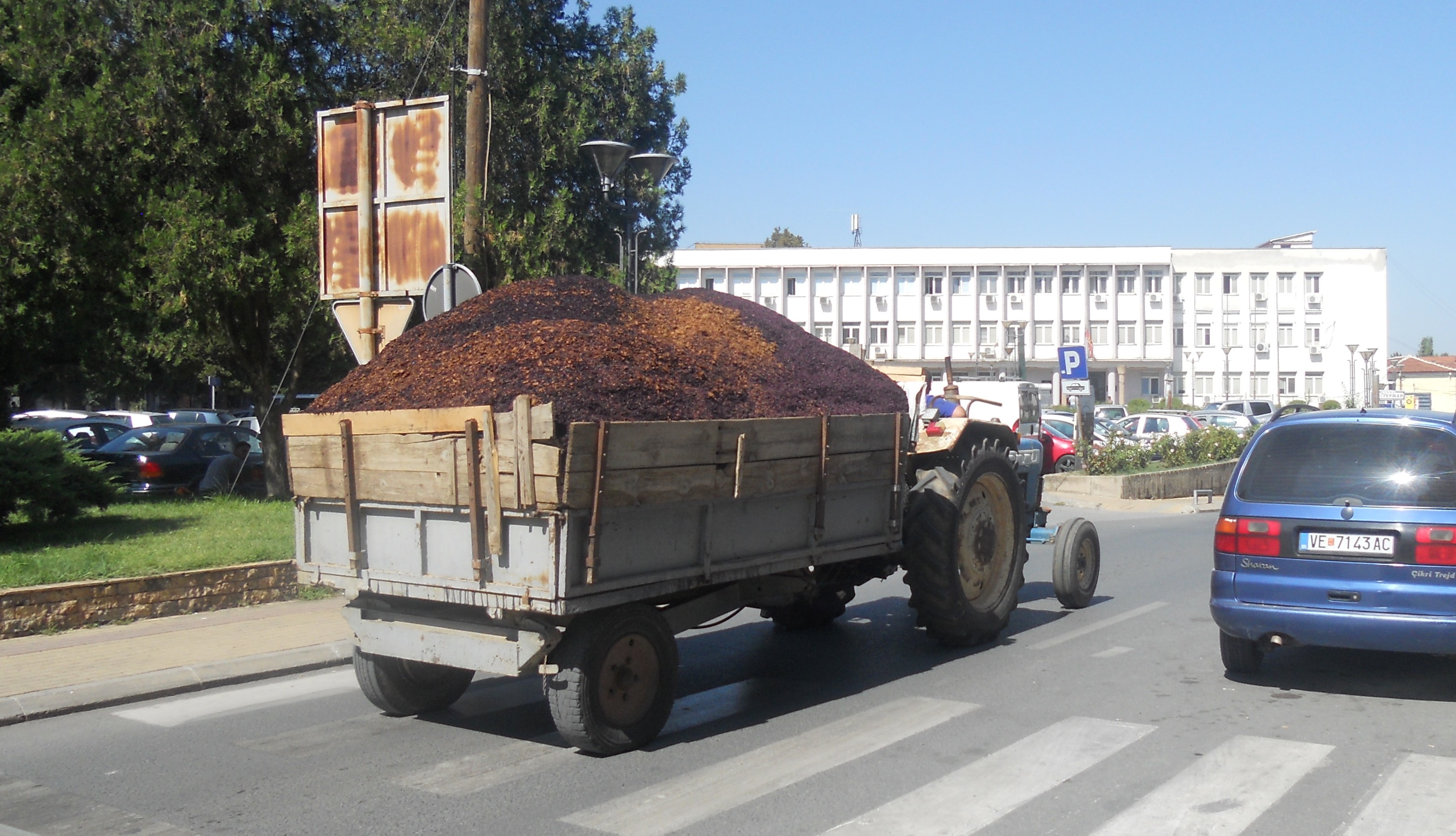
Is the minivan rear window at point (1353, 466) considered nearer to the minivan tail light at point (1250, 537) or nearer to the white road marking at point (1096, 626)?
the minivan tail light at point (1250, 537)

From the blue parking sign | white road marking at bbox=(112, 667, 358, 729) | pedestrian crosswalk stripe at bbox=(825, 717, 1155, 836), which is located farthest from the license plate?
the blue parking sign

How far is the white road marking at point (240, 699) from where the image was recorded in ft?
24.4

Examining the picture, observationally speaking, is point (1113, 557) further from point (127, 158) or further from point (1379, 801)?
point (127, 158)

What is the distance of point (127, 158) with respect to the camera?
1553 cm

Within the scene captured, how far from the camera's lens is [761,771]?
6012 millimetres

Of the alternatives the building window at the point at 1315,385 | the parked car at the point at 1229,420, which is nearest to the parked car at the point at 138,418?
the parked car at the point at 1229,420

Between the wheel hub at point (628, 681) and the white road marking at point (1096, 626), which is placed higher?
the wheel hub at point (628, 681)

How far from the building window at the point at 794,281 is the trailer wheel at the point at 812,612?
58.8 meters

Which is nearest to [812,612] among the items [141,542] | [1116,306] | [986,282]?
[141,542]

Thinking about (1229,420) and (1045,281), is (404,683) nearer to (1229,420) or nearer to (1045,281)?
(1229,420)

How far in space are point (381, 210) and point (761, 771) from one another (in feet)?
20.9

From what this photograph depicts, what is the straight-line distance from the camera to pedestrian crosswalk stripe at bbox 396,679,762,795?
19.2 ft

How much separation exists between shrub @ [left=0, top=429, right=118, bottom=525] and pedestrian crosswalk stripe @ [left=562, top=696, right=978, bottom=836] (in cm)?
893

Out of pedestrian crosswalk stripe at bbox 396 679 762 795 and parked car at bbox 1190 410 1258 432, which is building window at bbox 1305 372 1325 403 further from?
pedestrian crosswalk stripe at bbox 396 679 762 795
